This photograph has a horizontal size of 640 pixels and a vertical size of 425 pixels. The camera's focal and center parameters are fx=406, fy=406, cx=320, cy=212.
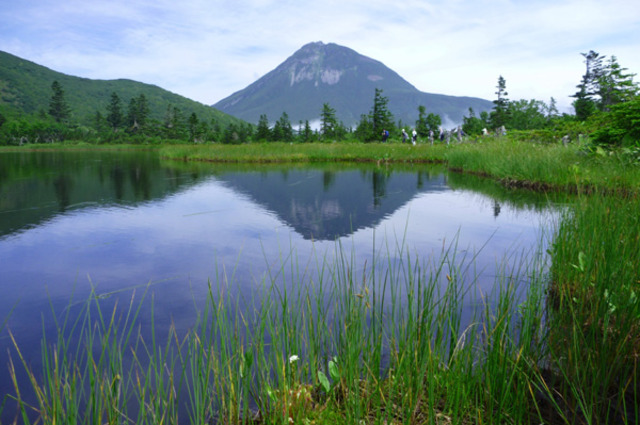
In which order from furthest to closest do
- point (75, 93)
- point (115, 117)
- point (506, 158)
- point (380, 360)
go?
point (75, 93), point (115, 117), point (506, 158), point (380, 360)

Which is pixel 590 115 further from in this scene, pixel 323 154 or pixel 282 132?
pixel 282 132

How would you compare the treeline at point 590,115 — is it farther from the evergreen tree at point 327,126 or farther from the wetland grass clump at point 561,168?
the evergreen tree at point 327,126

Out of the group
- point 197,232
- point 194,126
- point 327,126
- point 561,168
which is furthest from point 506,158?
point 194,126

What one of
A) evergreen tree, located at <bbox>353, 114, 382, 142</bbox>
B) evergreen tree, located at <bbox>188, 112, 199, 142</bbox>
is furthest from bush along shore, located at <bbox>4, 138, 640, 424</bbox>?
evergreen tree, located at <bbox>188, 112, 199, 142</bbox>

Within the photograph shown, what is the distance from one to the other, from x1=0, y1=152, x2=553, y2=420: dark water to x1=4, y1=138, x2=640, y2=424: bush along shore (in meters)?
0.43

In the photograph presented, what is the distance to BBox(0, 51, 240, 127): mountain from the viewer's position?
107250 mm

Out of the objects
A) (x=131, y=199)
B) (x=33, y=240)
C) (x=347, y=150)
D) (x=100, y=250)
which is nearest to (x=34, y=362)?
(x=100, y=250)

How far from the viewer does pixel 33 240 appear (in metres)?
6.89

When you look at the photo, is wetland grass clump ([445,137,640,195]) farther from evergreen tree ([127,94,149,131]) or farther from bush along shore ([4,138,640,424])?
evergreen tree ([127,94,149,131])

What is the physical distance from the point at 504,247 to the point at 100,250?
6.33m

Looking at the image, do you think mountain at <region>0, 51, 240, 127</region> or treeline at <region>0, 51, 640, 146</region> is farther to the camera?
mountain at <region>0, 51, 240, 127</region>

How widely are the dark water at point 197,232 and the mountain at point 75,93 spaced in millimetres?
101257

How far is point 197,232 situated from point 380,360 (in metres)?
5.88

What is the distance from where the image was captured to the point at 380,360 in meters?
2.43
